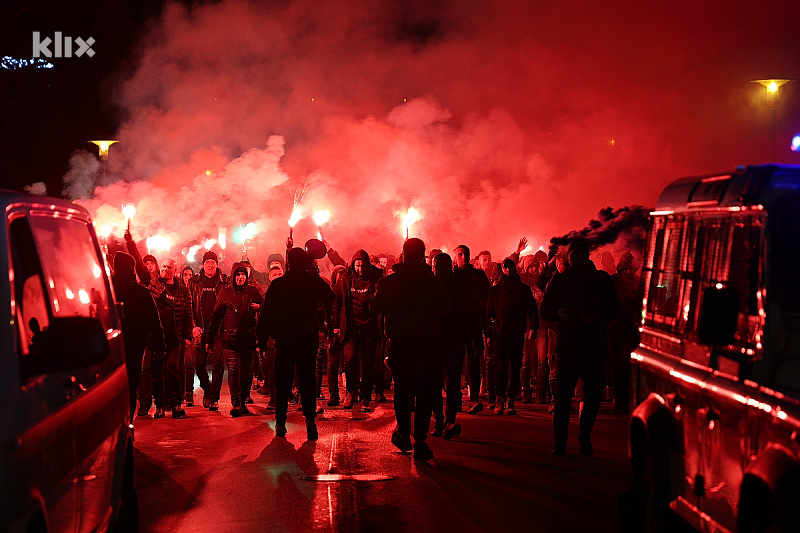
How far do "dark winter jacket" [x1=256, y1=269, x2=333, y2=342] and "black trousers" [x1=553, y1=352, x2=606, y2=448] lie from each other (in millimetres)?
2626

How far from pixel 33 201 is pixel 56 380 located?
81cm

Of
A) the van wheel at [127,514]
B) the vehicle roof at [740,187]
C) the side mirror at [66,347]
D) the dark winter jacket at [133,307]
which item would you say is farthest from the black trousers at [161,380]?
the side mirror at [66,347]

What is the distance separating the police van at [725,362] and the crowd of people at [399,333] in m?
0.87

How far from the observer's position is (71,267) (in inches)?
198

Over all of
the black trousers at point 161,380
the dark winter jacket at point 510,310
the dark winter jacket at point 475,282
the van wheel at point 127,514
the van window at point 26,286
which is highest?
the van window at point 26,286

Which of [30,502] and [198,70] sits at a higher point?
[198,70]

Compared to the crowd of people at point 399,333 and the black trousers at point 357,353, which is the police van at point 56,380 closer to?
the crowd of people at point 399,333

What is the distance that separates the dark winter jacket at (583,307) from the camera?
33.2 ft

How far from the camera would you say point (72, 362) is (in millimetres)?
3801

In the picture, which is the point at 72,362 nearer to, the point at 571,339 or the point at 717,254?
the point at 717,254

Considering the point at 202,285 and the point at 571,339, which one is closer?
the point at 571,339

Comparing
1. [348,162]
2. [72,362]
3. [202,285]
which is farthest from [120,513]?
[348,162]

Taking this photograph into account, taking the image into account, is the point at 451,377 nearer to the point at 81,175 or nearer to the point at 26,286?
the point at 26,286

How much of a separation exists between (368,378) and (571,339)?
4446mm
